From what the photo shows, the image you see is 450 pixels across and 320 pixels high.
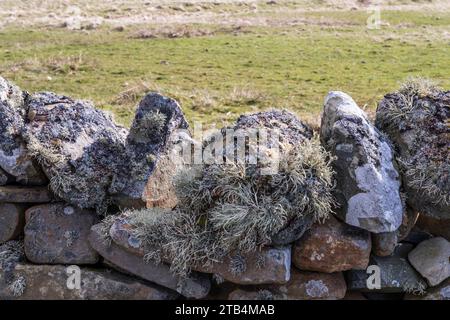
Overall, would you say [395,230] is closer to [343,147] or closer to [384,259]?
[384,259]

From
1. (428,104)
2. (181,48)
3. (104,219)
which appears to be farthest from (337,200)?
(181,48)

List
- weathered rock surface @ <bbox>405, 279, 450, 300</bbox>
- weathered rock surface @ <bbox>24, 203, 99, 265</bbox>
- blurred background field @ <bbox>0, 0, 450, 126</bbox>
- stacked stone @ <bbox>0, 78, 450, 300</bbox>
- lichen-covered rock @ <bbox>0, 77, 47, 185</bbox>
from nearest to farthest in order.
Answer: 1. stacked stone @ <bbox>0, 78, 450, 300</bbox>
2. weathered rock surface @ <bbox>405, 279, 450, 300</bbox>
3. weathered rock surface @ <bbox>24, 203, 99, 265</bbox>
4. lichen-covered rock @ <bbox>0, 77, 47, 185</bbox>
5. blurred background field @ <bbox>0, 0, 450, 126</bbox>

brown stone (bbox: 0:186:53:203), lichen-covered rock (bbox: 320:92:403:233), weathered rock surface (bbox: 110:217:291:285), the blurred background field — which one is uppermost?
lichen-covered rock (bbox: 320:92:403:233)

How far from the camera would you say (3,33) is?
33312 millimetres

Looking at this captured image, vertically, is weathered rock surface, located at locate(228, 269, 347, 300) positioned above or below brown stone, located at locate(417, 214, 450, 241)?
below

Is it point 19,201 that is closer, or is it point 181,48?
point 19,201

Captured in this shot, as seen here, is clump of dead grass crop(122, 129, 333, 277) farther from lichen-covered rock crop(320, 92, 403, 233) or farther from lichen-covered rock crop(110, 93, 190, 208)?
lichen-covered rock crop(110, 93, 190, 208)

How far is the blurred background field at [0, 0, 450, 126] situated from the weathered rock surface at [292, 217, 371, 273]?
2513mm

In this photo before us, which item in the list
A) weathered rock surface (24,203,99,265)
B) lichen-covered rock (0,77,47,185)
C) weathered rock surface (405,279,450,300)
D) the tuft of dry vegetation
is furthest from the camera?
lichen-covered rock (0,77,47,185)

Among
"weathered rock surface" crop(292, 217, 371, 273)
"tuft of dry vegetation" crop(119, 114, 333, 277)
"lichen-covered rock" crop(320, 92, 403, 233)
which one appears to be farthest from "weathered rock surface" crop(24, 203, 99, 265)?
"lichen-covered rock" crop(320, 92, 403, 233)

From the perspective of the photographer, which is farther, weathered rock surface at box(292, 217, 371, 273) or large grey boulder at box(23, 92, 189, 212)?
large grey boulder at box(23, 92, 189, 212)

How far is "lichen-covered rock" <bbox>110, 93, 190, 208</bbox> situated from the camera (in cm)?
609

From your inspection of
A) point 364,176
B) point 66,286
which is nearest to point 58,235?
point 66,286

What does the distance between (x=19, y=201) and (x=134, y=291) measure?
5.33ft
